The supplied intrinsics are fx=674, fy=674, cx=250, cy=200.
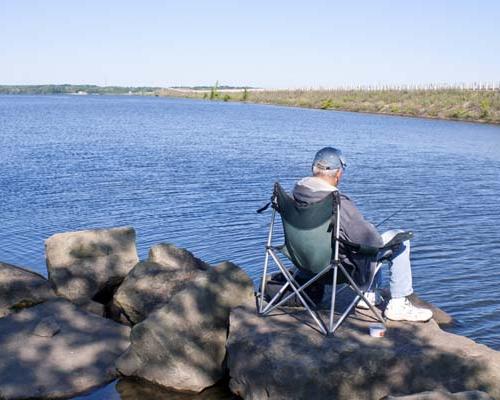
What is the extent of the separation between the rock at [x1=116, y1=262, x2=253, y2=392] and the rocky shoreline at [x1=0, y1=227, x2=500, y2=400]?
1 cm

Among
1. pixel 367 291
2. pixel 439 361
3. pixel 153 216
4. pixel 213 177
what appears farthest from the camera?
pixel 213 177

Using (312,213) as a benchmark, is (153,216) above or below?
below

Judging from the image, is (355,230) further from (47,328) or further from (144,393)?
(47,328)

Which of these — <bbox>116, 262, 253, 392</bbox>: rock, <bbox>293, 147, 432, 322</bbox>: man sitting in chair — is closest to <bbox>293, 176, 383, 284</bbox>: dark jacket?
<bbox>293, 147, 432, 322</bbox>: man sitting in chair

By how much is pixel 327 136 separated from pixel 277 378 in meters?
33.7

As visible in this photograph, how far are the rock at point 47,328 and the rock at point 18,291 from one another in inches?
31.3

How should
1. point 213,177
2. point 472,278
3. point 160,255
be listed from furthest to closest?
point 213,177 → point 472,278 → point 160,255

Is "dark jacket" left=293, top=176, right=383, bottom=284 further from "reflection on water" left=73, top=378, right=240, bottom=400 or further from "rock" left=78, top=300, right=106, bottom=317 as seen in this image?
"rock" left=78, top=300, right=106, bottom=317

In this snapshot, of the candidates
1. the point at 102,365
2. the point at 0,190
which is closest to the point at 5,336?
the point at 102,365

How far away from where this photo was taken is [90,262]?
28.1 ft

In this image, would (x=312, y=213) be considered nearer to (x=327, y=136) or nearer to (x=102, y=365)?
(x=102, y=365)

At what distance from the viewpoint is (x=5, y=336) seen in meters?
7.13

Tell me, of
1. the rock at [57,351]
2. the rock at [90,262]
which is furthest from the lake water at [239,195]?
the rock at [57,351]

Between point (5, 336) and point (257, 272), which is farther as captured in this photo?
point (257, 272)
